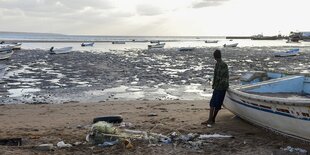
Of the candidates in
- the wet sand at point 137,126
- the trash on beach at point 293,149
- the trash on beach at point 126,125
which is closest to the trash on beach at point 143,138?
the wet sand at point 137,126

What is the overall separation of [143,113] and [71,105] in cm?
367

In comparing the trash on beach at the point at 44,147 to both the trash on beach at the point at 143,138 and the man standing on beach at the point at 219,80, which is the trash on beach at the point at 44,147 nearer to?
the trash on beach at the point at 143,138

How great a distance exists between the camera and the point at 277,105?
8734 millimetres

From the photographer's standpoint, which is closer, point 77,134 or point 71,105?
point 77,134

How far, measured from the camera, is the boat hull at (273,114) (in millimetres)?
8104

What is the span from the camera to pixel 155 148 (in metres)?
8.80

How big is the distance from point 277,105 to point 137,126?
3857 mm

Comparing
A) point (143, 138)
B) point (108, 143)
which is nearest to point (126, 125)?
point (143, 138)

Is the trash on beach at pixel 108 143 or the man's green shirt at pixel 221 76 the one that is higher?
the man's green shirt at pixel 221 76

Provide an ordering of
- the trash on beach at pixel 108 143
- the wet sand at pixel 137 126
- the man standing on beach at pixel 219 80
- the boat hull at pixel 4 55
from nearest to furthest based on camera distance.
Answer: the wet sand at pixel 137 126 < the trash on beach at pixel 108 143 < the man standing on beach at pixel 219 80 < the boat hull at pixel 4 55

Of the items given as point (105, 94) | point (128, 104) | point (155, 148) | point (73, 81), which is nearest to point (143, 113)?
point (128, 104)

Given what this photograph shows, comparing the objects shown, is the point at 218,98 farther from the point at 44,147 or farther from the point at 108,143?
the point at 44,147

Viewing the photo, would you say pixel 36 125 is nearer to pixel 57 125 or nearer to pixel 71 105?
pixel 57 125

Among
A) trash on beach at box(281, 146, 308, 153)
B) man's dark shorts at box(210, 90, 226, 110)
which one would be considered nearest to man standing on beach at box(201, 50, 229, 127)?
man's dark shorts at box(210, 90, 226, 110)
